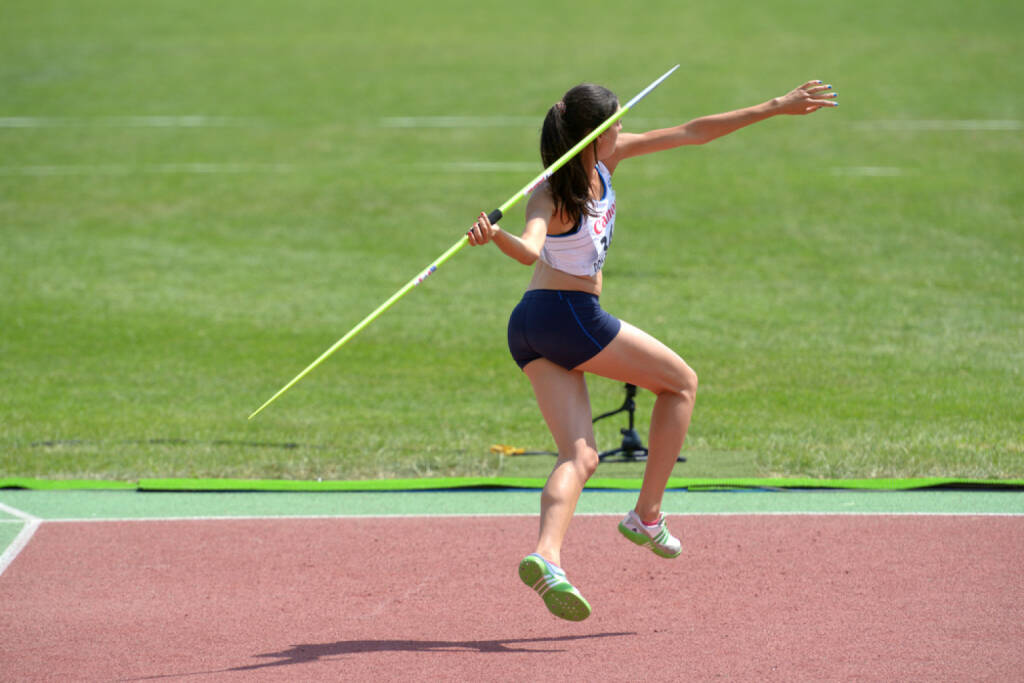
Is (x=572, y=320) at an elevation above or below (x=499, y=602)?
above

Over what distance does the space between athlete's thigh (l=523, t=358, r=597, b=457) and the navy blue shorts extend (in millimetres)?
Answer: 56

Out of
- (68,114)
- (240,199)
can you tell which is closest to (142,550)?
(240,199)

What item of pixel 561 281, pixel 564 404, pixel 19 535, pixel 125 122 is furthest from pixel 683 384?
pixel 125 122

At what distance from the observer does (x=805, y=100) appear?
5820 millimetres

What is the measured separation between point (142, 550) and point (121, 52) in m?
23.0

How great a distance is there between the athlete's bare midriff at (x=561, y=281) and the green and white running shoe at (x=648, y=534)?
1221mm

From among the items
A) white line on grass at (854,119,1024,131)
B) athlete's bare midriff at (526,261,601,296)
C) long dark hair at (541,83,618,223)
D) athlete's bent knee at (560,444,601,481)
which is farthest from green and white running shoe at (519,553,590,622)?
white line on grass at (854,119,1024,131)

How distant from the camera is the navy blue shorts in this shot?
5395mm

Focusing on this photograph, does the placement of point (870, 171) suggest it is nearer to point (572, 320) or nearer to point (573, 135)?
point (573, 135)

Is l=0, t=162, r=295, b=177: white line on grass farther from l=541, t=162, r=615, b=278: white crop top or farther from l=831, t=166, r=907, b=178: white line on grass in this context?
l=541, t=162, r=615, b=278: white crop top

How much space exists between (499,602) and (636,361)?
171cm

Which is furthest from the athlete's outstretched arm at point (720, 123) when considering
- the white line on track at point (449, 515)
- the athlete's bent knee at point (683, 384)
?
the white line on track at point (449, 515)

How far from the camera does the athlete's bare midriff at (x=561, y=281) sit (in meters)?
5.46

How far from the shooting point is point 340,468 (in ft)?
29.5
